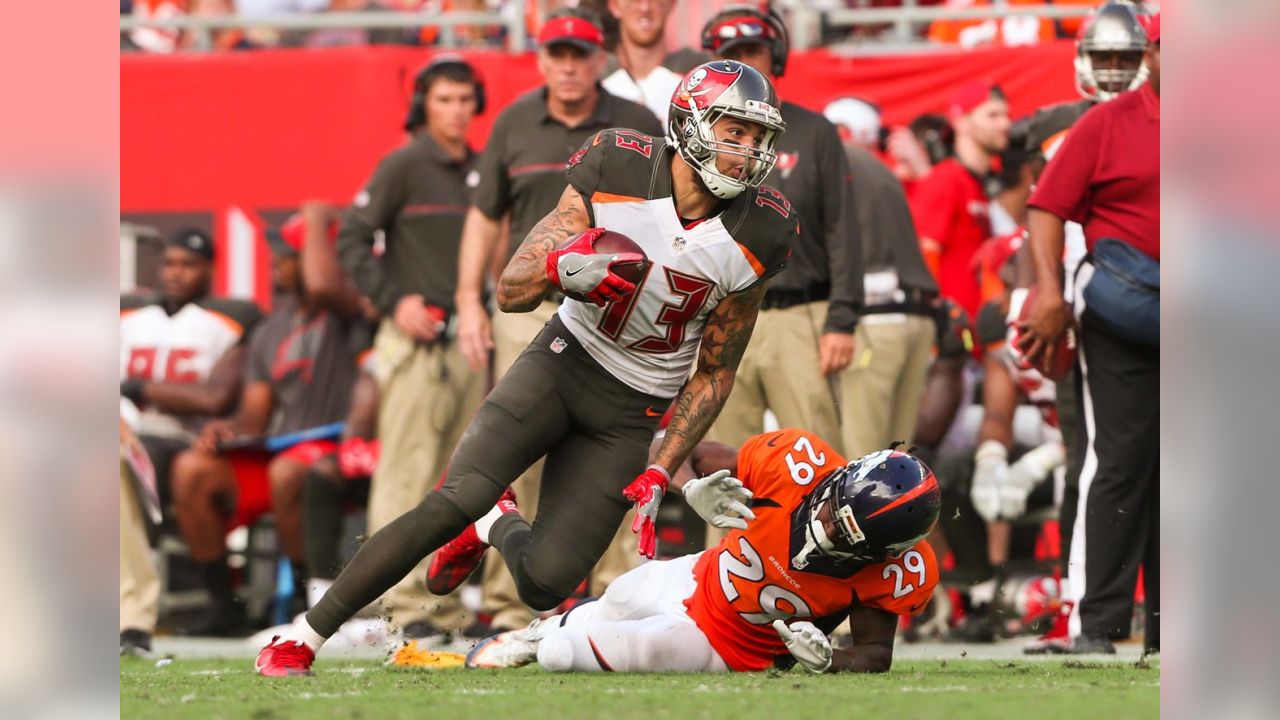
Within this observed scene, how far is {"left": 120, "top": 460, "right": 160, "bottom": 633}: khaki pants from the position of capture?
8.00 metres

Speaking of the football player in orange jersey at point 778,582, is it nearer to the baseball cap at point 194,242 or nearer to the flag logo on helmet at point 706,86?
the flag logo on helmet at point 706,86

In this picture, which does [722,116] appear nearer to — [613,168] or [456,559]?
[613,168]

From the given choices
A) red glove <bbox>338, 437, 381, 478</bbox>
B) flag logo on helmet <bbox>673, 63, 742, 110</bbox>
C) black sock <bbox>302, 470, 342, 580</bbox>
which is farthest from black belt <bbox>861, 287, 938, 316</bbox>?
flag logo on helmet <bbox>673, 63, 742, 110</bbox>

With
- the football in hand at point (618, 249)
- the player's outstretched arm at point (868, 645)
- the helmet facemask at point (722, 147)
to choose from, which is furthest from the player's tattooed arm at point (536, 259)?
the player's outstretched arm at point (868, 645)

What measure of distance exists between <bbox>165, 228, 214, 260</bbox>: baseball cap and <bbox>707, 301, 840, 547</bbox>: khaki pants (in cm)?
318

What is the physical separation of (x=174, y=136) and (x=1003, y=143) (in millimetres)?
4374

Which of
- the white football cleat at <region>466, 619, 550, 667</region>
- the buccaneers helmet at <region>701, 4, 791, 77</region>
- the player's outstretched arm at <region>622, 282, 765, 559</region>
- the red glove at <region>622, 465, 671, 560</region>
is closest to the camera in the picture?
the red glove at <region>622, 465, 671, 560</region>

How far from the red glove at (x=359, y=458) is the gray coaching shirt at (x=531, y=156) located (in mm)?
1563

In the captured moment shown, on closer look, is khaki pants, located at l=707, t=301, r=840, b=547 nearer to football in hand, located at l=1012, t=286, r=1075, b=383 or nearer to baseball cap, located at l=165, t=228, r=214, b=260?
football in hand, located at l=1012, t=286, r=1075, b=383

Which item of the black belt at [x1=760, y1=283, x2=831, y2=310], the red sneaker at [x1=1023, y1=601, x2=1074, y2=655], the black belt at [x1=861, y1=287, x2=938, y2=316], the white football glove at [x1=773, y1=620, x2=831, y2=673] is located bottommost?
the red sneaker at [x1=1023, y1=601, x2=1074, y2=655]

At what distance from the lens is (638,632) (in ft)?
19.0

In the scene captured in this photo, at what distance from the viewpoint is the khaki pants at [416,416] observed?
26.8ft
